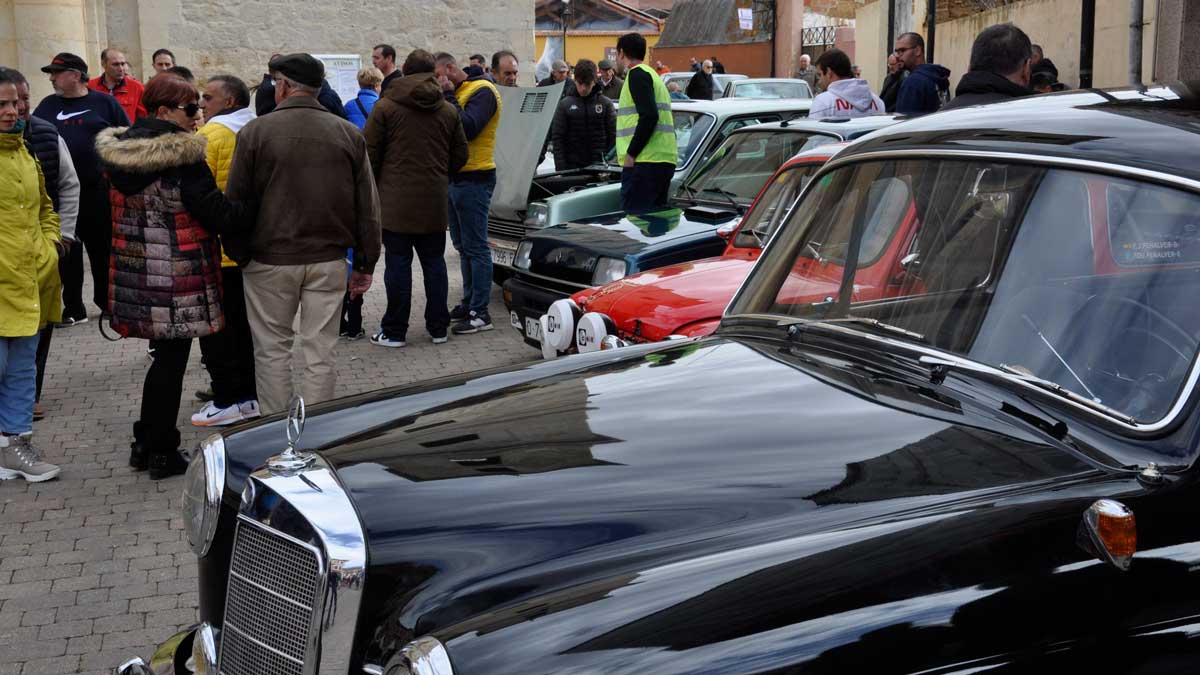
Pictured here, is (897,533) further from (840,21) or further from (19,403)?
(840,21)

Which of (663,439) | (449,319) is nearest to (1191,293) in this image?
(663,439)

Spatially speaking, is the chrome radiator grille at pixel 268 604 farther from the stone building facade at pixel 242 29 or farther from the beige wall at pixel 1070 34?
the stone building facade at pixel 242 29

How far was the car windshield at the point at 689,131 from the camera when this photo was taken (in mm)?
10570

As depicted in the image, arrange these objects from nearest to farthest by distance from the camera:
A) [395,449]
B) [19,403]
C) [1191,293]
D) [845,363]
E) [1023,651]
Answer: [1023,651] → [1191,293] → [395,449] → [845,363] → [19,403]

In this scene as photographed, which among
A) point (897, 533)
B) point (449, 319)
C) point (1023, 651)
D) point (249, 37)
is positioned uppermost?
point (249, 37)

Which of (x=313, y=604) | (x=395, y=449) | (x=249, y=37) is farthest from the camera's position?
(x=249, y=37)

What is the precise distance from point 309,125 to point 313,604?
14.4 feet

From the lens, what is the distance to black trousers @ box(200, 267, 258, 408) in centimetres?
710

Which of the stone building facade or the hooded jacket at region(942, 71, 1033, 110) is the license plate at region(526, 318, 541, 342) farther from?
the stone building facade

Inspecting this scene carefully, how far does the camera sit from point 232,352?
7.28 m

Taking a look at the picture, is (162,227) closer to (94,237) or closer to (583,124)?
(94,237)

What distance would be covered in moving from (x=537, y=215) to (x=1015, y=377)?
7677 mm

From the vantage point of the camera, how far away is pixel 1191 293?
2.57m

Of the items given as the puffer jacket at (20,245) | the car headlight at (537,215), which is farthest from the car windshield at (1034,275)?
the car headlight at (537,215)
